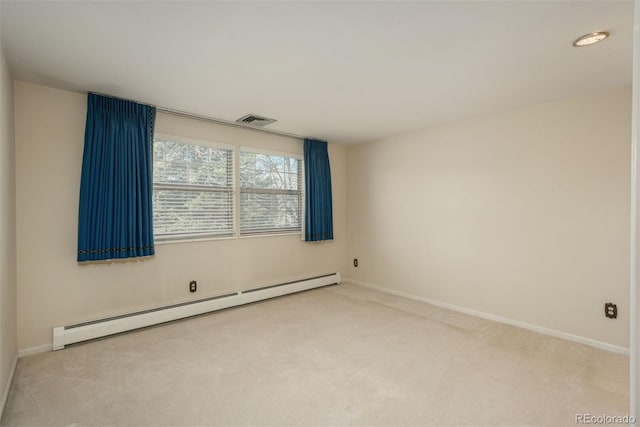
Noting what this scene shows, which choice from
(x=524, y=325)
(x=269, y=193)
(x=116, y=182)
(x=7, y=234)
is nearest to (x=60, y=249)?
(x=7, y=234)

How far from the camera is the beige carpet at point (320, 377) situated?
5.89ft

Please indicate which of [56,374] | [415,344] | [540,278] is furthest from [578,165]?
[56,374]

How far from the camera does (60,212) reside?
8.80ft

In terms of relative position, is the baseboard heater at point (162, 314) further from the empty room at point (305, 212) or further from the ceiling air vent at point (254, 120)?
the ceiling air vent at point (254, 120)

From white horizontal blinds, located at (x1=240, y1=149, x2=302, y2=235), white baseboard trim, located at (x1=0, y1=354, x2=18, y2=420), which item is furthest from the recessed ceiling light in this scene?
white baseboard trim, located at (x1=0, y1=354, x2=18, y2=420)

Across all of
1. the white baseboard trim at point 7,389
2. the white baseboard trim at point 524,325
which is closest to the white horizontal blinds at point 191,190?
the white baseboard trim at point 7,389

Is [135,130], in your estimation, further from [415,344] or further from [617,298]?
[617,298]

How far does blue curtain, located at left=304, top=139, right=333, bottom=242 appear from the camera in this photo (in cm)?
445

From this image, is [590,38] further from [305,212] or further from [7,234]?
[7,234]

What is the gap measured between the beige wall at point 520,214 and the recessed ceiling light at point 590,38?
105cm

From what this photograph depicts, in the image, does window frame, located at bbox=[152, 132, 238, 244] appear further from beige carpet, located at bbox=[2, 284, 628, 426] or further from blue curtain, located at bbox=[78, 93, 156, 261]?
beige carpet, located at bbox=[2, 284, 628, 426]

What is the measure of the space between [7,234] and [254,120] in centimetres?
240

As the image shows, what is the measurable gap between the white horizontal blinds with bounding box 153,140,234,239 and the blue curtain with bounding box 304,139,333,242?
3.76 ft

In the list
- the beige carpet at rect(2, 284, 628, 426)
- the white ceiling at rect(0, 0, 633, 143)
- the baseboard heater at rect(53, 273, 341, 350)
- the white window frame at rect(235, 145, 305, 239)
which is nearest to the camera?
the white ceiling at rect(0, 0, 633, 143)
